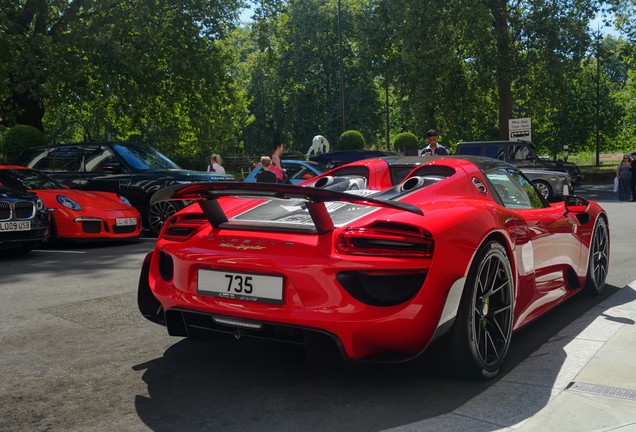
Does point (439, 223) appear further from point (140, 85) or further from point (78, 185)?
point (140, 85)

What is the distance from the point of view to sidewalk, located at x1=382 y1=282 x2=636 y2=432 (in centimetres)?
319

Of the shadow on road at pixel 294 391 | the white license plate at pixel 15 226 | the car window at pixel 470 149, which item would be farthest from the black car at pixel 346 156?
the shadow on road at pixel 294 391

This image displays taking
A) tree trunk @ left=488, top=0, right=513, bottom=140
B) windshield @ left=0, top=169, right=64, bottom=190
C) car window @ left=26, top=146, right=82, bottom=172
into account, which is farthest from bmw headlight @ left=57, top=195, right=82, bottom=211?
tree trunk @ left=488, top=0, right=513, bottom=140

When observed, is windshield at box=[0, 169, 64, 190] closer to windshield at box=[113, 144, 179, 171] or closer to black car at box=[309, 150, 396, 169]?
windshield at box=[113, 144, 179, 171]

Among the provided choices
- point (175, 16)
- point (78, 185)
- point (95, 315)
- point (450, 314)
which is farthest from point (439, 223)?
point (175, 16)

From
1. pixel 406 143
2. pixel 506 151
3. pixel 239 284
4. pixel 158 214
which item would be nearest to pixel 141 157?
pixel 158 214

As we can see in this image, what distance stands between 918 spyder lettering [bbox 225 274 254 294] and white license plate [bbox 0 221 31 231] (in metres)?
6.39

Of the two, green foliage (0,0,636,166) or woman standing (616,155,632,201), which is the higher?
green foliage (0,0,636,166)

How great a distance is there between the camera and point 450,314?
11.7 feet

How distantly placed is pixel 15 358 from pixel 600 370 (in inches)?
134

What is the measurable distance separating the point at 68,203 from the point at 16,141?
8.69 meters

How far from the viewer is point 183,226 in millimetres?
4129

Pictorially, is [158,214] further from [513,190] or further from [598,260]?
[513,190]

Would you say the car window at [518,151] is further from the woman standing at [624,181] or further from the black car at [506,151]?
the woman standing at [624,181]
